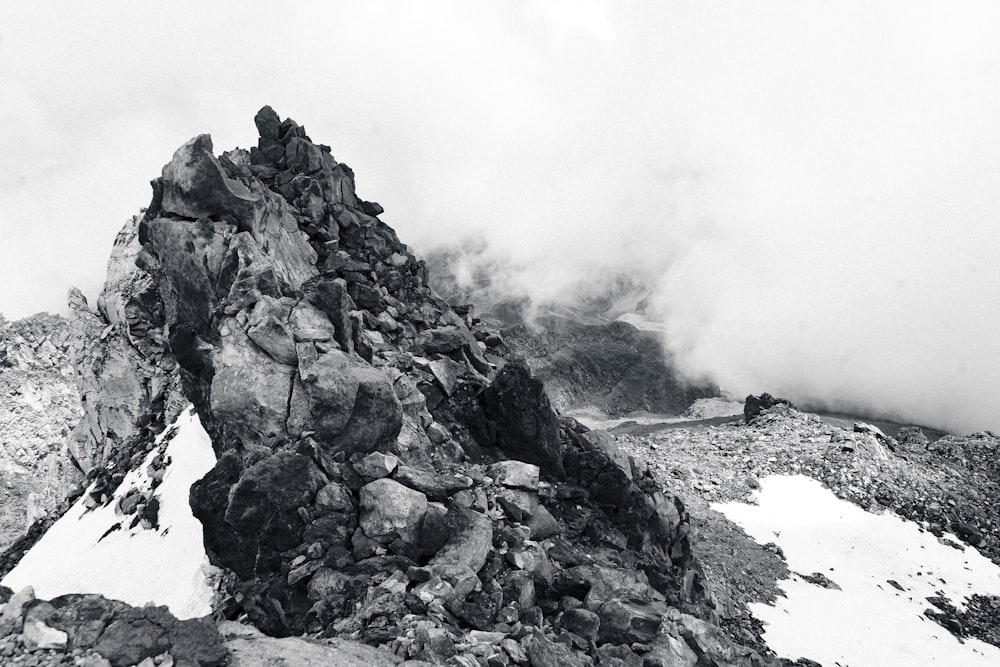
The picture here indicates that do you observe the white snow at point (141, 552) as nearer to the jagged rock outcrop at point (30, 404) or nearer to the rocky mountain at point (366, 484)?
the rocky mountain at point (366, 484)

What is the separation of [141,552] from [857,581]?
41.1m

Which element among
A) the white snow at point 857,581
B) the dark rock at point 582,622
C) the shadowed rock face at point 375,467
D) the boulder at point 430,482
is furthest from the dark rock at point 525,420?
the white snow at point 857,581

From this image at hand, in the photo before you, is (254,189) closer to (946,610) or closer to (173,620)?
(173,620)

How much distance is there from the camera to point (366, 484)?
16.1 metres

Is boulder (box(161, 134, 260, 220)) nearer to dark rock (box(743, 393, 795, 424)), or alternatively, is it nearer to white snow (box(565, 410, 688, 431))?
dark rock (box(743, 393, 795, 424))

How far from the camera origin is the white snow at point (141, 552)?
62.9 ft

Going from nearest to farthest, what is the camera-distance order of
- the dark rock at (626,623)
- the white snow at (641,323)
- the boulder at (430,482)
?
the dark rock at (626,623) → the boulder at (430,482) → the white snow at (641,323)

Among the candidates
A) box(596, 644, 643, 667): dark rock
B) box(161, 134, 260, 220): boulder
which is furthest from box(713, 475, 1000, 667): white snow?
box(161, 134, 260, 220): boulder

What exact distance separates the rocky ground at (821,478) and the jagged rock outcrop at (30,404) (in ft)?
242

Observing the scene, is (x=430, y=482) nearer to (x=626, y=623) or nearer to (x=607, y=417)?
(x=626, y=623)

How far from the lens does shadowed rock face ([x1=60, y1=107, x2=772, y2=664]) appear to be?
14.0 meters

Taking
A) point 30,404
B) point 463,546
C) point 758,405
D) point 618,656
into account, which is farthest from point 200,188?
point 30,404

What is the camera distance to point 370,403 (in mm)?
17812

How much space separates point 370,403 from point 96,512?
19.8 meters
